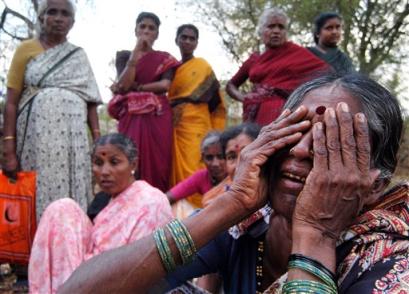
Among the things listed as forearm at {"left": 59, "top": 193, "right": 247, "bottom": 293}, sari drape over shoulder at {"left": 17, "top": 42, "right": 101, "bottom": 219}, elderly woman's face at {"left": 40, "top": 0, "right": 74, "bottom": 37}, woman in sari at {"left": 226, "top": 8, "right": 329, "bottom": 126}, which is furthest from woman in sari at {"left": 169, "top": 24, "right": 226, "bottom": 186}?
forearm at {"left": 59, "top": 193, "right": 247, "bottom": 293}

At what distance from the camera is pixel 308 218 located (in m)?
1.30

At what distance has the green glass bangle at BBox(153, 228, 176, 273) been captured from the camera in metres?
1.49

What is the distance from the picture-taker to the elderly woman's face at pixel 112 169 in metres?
3.39

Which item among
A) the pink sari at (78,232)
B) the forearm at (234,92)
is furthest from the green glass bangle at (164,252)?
the forearm at (234,92)

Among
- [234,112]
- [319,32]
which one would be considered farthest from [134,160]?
[234,112]

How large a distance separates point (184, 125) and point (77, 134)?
5.35ft

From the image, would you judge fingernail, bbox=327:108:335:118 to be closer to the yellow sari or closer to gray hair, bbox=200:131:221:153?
gray hair, bbox=200:131:221:153

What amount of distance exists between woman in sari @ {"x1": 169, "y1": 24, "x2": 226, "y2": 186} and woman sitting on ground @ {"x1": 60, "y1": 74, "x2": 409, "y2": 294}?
3.91 metres

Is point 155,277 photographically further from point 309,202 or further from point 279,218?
point 309,202

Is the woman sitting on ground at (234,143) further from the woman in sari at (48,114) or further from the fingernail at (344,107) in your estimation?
the fingernail at (344,107)

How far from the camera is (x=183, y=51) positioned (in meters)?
5.79

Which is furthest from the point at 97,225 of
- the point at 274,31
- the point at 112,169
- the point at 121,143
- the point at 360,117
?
the point at 274,31

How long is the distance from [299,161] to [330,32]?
12.2 feet

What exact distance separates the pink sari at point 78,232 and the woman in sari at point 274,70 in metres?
1.62
